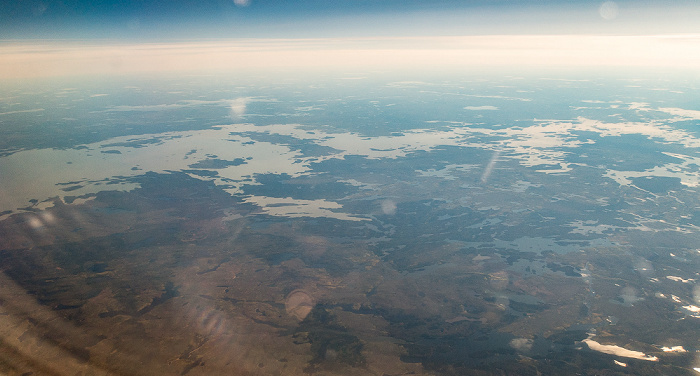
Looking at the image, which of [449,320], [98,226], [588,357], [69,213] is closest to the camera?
[588,357]

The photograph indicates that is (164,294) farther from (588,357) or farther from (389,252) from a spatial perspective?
(588,357)

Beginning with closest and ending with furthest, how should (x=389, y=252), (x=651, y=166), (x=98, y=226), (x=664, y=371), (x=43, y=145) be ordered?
(x=664, y=371)
(x=389, y=252)
(x=98, y=226)
(x=651, y=166)
(x=43, y=145)

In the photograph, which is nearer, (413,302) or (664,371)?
(664,371)

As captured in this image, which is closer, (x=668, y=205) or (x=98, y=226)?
(x=98, y=226)

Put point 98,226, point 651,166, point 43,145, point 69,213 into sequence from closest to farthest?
point 98,226 < point 69,213 < point 651,166 < point 43,145

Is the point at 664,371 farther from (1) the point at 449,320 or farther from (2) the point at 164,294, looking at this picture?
(2) the point at 164,294

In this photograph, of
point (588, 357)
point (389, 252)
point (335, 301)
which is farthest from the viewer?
point (389, 252)

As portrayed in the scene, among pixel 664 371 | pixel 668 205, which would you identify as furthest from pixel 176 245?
pixel 668 205

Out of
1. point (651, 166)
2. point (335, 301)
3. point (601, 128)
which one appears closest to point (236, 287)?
point (335, 301)
